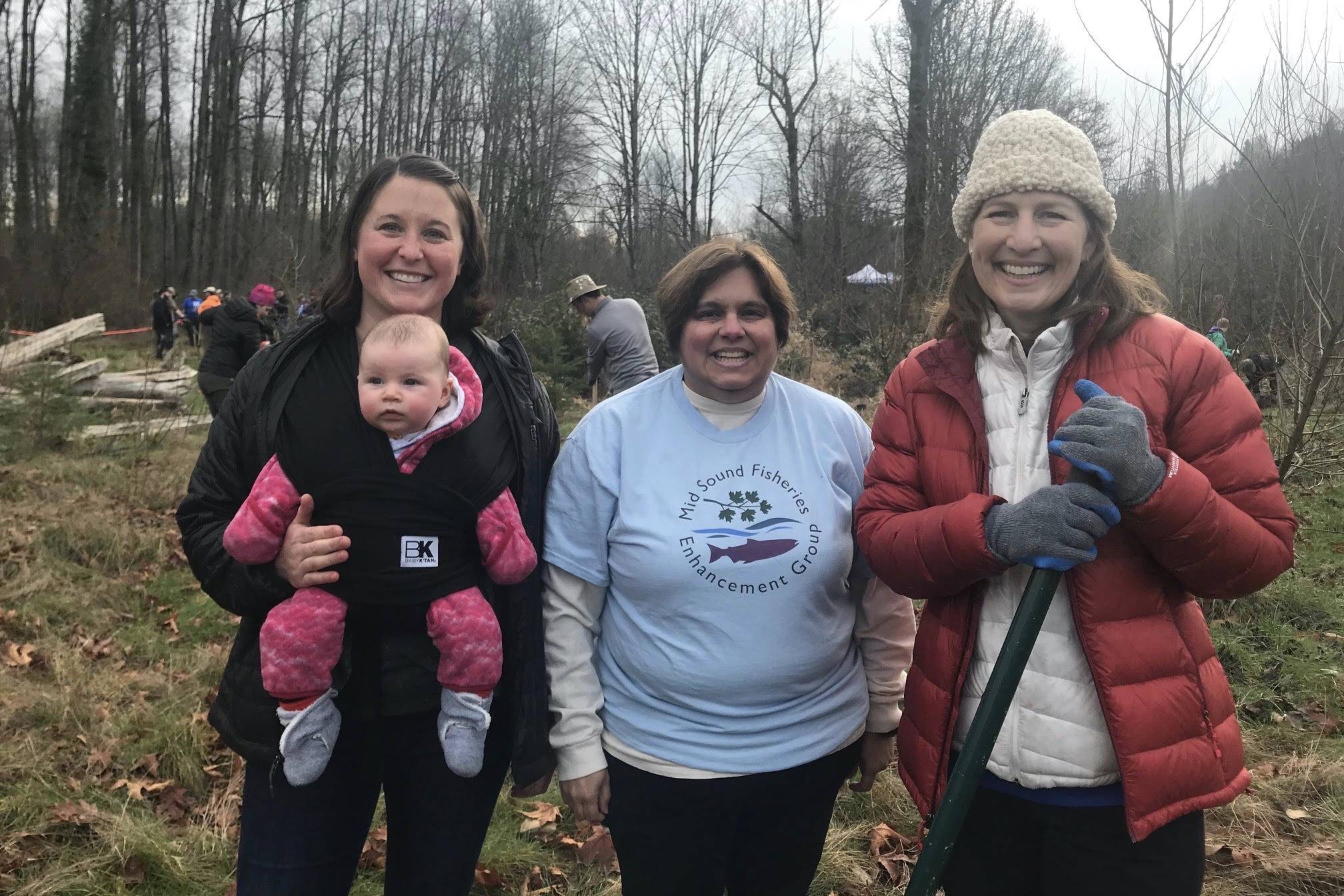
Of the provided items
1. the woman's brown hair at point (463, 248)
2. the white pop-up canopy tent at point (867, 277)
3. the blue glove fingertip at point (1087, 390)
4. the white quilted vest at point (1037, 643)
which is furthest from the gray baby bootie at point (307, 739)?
the white pop-up canopy tent at point (867, 277)

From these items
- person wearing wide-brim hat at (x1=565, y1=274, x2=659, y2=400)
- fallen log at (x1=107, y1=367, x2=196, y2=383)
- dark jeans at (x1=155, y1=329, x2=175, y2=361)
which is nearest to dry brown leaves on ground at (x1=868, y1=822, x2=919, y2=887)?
person wearing wide-brim hat at (x1=565, y1=274, x2=659, y2=400)

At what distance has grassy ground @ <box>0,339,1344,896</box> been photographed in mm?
3314

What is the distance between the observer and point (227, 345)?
850 centimetres

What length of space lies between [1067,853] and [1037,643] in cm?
44

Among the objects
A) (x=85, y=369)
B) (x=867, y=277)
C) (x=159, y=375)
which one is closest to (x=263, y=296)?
(x=85, y=369)

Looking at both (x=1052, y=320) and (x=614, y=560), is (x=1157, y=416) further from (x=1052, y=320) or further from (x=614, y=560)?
(x=614, y=560)

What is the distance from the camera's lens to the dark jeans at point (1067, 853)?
1.70 metres

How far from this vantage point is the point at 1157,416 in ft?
5.63

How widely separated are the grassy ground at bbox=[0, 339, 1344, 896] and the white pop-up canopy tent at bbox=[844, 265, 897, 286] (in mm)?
8550

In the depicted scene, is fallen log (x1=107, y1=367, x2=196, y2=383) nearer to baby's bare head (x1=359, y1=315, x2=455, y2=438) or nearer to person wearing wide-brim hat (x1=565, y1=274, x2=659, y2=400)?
person wearing wide-brim hat (x1=565, y1=274, x2=659, y2=400)

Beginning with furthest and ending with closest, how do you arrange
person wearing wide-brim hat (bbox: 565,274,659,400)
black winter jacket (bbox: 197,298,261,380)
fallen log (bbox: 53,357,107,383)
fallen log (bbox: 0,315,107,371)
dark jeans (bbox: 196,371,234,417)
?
fallen log (bbox: 53,357,107,383), fallen log (bbox: 0,315,107,371), person wearing wide-brim hat (bbox: 565,274,659,400), dark jeans (bbox: 196,371,234,417), black winter jacket (bbox: 197,298,261,380)

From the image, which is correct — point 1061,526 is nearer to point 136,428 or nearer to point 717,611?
point 717,611

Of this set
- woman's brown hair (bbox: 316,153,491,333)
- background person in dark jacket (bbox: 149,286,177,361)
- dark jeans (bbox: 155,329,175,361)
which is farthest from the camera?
dark jeans (bbox: 155,329,175,361)

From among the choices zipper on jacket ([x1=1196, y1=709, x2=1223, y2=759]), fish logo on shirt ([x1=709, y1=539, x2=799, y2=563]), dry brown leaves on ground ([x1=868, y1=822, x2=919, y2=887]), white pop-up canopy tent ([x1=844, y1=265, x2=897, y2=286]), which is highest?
white pop-up canopy tent ([x1=844, y1=265, x2=897, y2=286])
